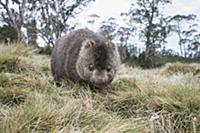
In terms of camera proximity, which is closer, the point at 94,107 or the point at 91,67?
the point at 94,107

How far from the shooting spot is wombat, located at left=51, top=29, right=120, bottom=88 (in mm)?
5367

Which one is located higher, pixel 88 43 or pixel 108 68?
pixel 88 43

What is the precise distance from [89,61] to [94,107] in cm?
91

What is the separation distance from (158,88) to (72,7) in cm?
2365

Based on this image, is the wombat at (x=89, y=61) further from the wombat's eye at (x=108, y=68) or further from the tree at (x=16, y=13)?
the tree at (x=16, y=13)

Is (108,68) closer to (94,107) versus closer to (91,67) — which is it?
(91,67)

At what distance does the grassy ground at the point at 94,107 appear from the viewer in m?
3.63

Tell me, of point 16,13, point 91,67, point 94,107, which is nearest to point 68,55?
point 91,67

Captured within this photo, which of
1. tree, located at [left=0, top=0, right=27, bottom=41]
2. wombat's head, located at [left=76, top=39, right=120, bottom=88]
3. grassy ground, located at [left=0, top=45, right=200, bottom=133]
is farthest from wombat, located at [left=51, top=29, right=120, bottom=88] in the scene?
tree, located at [left=0, top=0, right=27, bottom=41]

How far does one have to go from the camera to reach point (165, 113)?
14.9 ft

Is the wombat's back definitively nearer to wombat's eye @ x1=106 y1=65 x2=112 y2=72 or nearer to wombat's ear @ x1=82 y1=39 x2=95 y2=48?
wombat's ear @ x1=82 y1=39 x2=95 y2=48

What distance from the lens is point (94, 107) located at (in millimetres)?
4637

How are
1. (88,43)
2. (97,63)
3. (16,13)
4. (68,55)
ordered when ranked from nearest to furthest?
(97,63) < (88,43) < (68,55) < (16,13)

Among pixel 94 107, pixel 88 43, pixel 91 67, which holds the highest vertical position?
pixel 88 43
